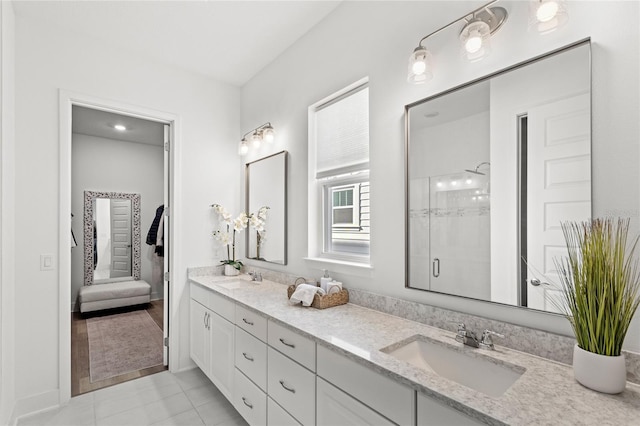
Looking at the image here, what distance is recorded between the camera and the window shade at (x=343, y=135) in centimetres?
205

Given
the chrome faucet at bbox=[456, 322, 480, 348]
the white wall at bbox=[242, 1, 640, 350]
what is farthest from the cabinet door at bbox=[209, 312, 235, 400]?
the chrome faucet at bbox=[456, 322, 480, 348]

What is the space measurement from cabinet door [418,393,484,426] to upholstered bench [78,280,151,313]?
4.85 meters

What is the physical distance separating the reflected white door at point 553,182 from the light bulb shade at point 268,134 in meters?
1.97

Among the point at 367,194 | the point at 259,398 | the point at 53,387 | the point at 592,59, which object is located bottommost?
the point at 53,387

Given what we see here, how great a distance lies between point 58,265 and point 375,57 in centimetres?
269

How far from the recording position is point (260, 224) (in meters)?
2.92

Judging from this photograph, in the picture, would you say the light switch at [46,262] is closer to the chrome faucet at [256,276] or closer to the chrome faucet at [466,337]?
the chrome faucet at [256,276]

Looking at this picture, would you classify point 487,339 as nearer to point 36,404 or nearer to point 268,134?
point 268,134

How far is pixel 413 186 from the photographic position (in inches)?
66.3

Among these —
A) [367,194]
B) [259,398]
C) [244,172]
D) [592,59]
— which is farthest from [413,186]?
[244,172]

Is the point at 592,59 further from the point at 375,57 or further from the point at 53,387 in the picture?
the point at 53,387

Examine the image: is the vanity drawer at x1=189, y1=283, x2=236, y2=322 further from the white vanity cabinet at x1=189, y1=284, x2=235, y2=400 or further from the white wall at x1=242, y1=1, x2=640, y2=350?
the white wall at x1=242, y1=1, x2=640, y2=350

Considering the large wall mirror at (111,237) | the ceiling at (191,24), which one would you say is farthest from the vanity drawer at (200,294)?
the large wall mirror at (111,237)

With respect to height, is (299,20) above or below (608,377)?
above
